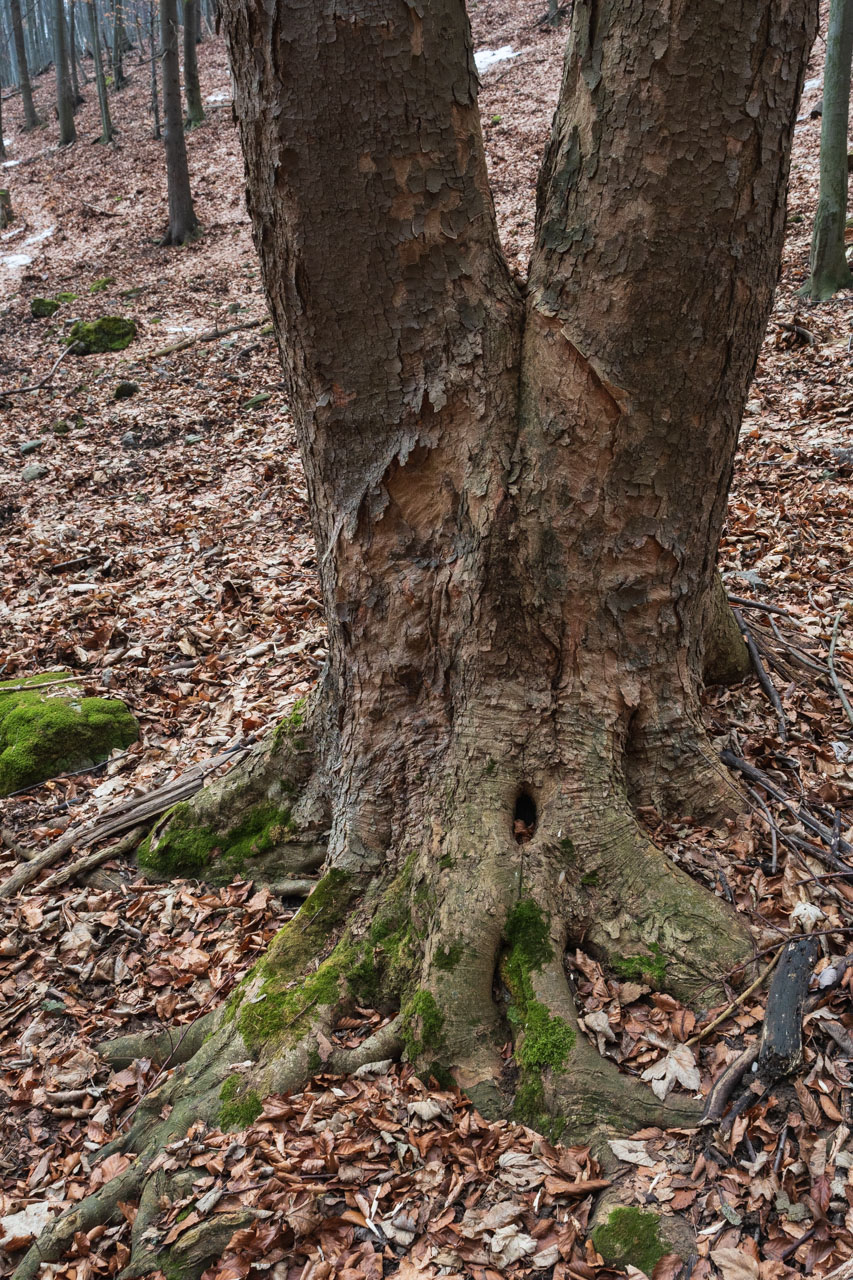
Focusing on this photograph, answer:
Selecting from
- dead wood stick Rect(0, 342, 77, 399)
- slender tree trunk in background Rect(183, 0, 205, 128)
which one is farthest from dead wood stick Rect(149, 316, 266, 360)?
slender tree trunk in background Rect(183, 0, 205, 128)

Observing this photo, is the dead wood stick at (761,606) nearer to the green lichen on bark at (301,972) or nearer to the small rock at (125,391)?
the green lichen on bark at (301,972)

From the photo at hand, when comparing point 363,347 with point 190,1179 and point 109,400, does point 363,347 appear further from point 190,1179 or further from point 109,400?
point 109,400

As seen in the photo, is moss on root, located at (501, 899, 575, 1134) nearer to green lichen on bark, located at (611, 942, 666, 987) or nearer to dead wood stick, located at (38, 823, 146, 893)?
green lichen on bark, located at (611, 942, 666, 987)

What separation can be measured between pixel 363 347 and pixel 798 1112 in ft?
8.98

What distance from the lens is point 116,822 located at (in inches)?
180

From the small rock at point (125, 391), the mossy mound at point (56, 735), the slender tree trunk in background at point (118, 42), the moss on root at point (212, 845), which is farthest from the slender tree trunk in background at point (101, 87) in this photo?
the moss on root at point (212, 845)

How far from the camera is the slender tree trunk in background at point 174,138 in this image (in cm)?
1731

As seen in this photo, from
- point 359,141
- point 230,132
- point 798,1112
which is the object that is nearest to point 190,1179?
point 798,1112

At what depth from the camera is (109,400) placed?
475 inches

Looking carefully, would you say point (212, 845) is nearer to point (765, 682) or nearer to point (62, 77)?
point (765, 682)

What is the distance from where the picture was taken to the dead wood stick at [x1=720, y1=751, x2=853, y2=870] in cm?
312

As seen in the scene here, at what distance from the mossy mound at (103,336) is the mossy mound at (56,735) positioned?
10.9 metres

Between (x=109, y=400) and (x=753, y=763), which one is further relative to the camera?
(x=109, y=400)

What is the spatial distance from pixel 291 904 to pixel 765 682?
2.58 metres
